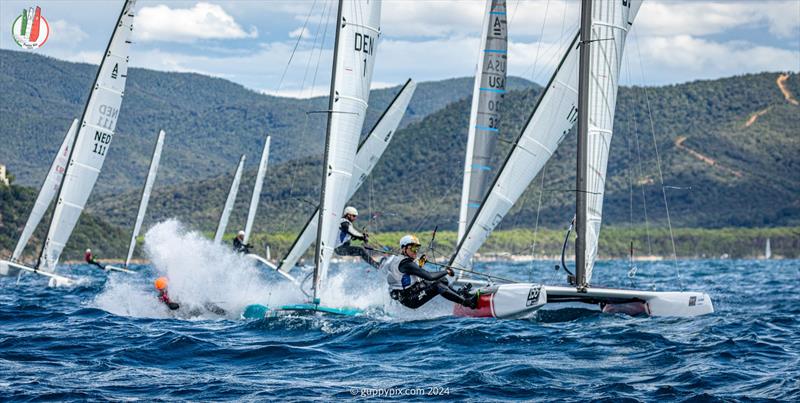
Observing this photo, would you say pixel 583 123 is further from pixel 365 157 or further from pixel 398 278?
pixel 365 157

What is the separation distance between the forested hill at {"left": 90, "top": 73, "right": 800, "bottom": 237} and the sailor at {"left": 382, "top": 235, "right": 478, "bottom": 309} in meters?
114

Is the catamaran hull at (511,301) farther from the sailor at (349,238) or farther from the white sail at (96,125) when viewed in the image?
the white sail at (96,125)

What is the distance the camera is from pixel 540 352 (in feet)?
52.1

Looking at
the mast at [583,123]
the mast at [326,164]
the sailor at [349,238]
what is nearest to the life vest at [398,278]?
the mast at [326,164]

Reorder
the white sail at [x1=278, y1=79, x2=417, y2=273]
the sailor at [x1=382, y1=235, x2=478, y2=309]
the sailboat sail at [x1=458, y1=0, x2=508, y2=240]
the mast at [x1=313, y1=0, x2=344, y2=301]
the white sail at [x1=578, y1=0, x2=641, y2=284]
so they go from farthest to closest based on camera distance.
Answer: the white sail at [x1=278, y1=79, x2=417, y2=273], the sailboat sail at [x1=458, y1=0, x2=508, y2=240], the mast at [x1=313, y1=0, x2=344, y2=301], the white sail at [x1=578, y1=0, x2=641, y2=284], the sailor at [x1=382, y1=235, x2=478, y2=309]

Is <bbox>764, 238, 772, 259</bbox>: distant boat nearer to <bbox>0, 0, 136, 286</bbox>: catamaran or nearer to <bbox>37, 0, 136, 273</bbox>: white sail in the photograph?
<bbox>0, 0, 136, 286</bbox>: catamaran

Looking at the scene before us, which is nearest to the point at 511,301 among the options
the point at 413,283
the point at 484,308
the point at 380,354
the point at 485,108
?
the point at 484,308

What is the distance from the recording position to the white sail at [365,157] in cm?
3216

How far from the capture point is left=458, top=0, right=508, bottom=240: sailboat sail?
2770 centimetres

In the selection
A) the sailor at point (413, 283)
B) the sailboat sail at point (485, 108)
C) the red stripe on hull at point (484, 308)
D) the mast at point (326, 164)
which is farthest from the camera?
the sailboat sail at point (485, 108)

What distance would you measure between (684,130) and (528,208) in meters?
36.5

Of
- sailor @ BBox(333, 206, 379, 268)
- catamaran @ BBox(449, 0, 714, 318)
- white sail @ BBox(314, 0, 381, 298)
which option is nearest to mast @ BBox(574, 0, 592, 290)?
catamaran @ BBox(449, 0, 714, 318)

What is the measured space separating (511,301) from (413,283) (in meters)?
1.83

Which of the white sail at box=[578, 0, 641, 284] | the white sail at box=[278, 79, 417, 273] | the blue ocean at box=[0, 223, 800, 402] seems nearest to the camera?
the blue ocean at box=[0, 223, 800, 402]
